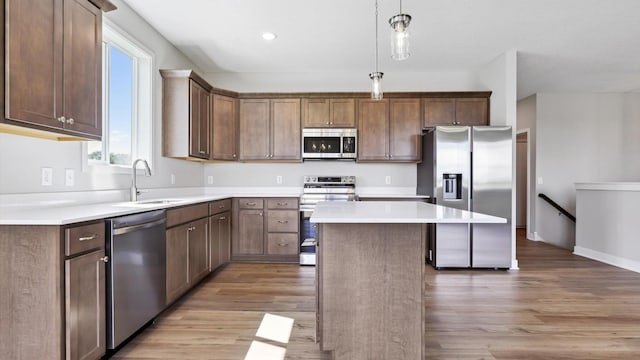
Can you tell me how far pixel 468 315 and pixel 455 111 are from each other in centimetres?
281

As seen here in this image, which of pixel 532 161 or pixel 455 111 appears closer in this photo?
pixel 455 111

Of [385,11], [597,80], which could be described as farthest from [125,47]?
[597,80]

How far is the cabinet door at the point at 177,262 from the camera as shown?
259 cm

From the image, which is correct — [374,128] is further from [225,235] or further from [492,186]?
[225,235]

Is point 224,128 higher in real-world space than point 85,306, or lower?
higher

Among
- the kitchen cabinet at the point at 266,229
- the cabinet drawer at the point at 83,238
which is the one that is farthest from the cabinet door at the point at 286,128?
the cabinet drawer at the point at 83,238

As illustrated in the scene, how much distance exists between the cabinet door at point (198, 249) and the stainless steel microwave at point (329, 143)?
1.72 meters

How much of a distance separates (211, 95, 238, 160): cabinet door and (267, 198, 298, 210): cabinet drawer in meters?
0.86

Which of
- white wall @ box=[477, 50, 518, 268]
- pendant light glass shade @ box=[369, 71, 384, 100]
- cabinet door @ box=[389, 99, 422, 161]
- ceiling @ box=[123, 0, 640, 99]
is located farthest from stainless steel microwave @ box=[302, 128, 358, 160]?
pendant light glass shade @ box=[369, 71, 384, 100]

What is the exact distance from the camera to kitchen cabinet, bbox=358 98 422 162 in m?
A: 4.45

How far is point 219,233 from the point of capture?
3.75m

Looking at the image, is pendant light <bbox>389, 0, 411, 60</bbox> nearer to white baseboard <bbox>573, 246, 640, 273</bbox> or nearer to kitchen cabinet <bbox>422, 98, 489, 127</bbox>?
kitchen cabinet <bbox>422, 98, 489, 127</bbox>

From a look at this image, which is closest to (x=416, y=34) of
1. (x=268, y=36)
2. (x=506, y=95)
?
(x=506, y=95)

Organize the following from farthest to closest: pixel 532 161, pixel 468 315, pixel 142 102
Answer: pixel 532 161 < pixel 142 102 < pixel 468 315
